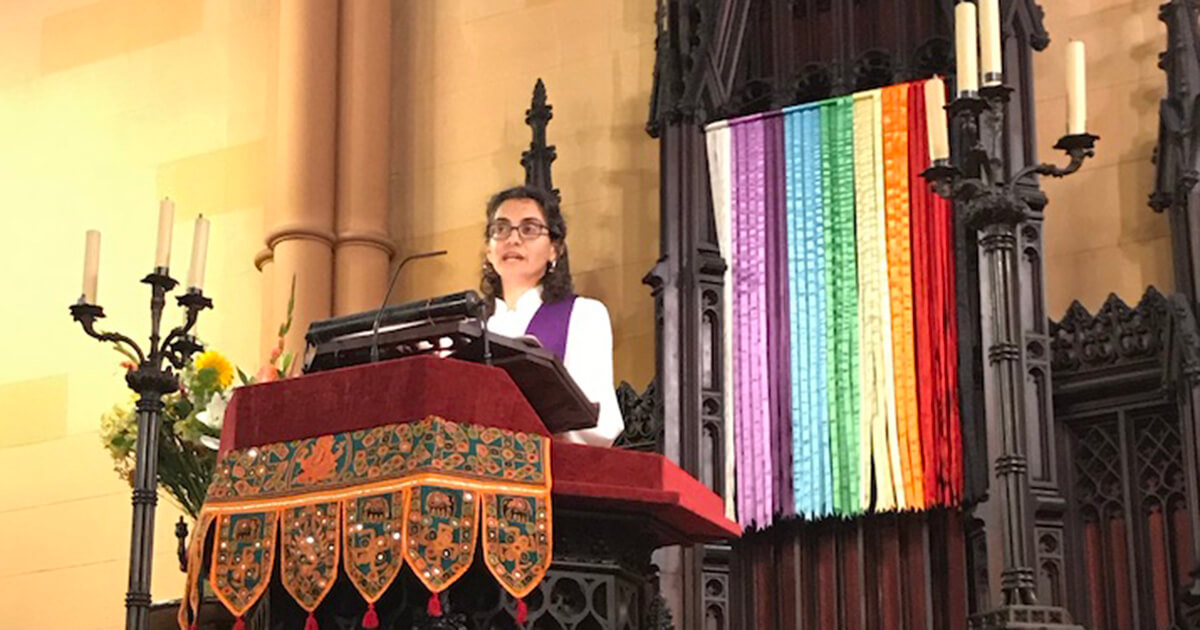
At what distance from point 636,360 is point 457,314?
4.48m

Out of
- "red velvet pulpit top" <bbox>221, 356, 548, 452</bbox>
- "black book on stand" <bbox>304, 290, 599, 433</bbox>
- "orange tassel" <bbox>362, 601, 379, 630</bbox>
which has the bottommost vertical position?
"orange tassel" <bbox>362, 601, 379, 630</bbox>

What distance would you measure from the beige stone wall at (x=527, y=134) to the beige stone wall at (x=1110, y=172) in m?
1.85

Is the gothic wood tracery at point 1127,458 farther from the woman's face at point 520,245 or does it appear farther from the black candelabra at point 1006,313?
the woman's face at point 520,245

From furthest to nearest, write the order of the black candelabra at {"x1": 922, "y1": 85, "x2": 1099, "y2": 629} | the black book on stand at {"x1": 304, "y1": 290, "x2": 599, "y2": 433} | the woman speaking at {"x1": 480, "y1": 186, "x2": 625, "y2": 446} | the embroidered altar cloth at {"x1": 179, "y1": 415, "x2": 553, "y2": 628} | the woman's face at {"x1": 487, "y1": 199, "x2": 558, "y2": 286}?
the black candelabra at {"x1": 922, "y1": 85, "x2": 1099, "y2": 629}
the woman's face at {"x1": 487, "y1": 199, "x2": 558, "y2": 286}
the woman speaking at {"x1": 480, "y1": 186, "x2": 625, "y2": 446}
the black book on stand at {"x1": 304, "y1": 290, "x2": 599, "y2": 433}
the embroidered altar cloth at {"x1": 179, "y1": 415, "x2": 553, "y2": 628}

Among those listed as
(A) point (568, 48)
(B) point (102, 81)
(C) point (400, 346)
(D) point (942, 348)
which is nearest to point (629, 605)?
(C) point (400, 346)

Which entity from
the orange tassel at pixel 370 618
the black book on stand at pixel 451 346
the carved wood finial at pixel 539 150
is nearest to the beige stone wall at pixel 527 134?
the carved wood finial at pixel 539 150

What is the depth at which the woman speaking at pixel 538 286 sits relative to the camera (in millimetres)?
4852

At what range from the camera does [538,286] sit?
5215mm

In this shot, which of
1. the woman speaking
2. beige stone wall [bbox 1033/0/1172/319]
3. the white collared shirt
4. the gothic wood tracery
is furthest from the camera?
beige stone wall [bbox 1033/0/1172/319]

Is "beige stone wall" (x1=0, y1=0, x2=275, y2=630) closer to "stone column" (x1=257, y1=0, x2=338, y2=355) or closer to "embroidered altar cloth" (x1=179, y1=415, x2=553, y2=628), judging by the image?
"stone column" (x1=257, y1=0, x2=338, y2=355)

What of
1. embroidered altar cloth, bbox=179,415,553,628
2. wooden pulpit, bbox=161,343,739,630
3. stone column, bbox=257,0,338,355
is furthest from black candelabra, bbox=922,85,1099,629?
stone column, bbox=257,0,338,355

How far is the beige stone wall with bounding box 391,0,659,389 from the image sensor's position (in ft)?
27.2

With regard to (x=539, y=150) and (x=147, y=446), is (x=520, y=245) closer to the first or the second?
(x=147, y=446)

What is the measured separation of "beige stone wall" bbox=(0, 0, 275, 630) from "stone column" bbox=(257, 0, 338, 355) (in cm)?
35
